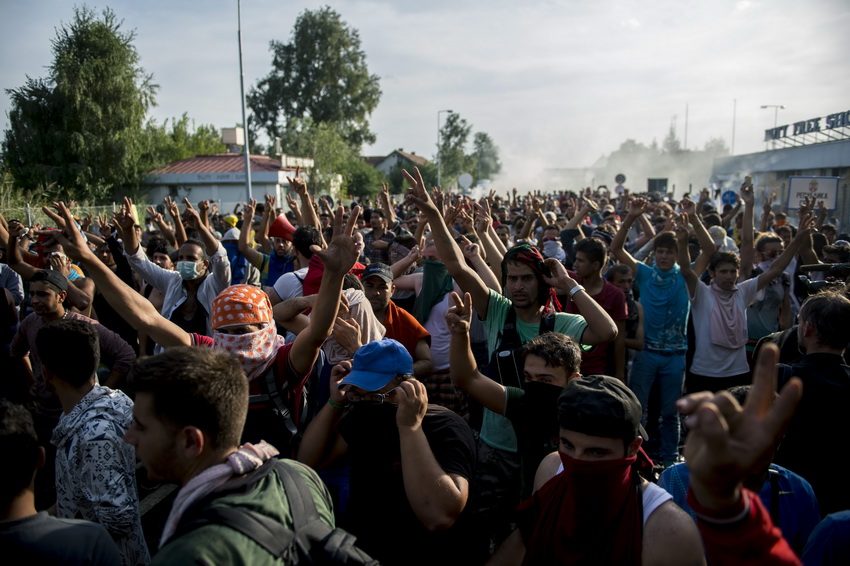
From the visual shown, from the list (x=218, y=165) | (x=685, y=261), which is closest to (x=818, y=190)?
(x=685, y=261)

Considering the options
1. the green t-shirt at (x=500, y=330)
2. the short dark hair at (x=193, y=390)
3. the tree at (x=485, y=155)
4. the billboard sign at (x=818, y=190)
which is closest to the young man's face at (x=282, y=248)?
the green t-shirt at (x=500, y=330)

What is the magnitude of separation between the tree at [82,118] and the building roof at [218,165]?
3.87 m

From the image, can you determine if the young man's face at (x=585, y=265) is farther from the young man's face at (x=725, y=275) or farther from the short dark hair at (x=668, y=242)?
the young man's face at (x=725, y=275)

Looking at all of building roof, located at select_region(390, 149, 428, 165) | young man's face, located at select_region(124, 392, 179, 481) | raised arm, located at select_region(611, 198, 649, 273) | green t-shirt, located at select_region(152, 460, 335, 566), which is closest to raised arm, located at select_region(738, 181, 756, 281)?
raised arm, located at select_region(611, 198, 649, 273)

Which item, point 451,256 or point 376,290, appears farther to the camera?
point 376,290

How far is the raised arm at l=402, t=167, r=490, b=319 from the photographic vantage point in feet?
12.6

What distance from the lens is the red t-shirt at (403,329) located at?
14.2 ft

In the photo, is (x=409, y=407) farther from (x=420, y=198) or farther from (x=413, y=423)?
(x=420, y=198)

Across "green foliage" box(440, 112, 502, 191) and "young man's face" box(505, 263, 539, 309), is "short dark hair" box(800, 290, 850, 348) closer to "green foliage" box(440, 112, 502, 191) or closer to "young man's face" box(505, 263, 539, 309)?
"young man's face" box(505, 263, 539, 309)

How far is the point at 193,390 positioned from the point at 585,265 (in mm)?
3863

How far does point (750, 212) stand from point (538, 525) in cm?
544

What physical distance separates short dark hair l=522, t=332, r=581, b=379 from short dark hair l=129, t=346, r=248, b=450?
1504 millimetres

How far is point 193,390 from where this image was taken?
1773 mm

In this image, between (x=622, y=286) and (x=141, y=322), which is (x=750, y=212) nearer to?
(x=622, y=286)
